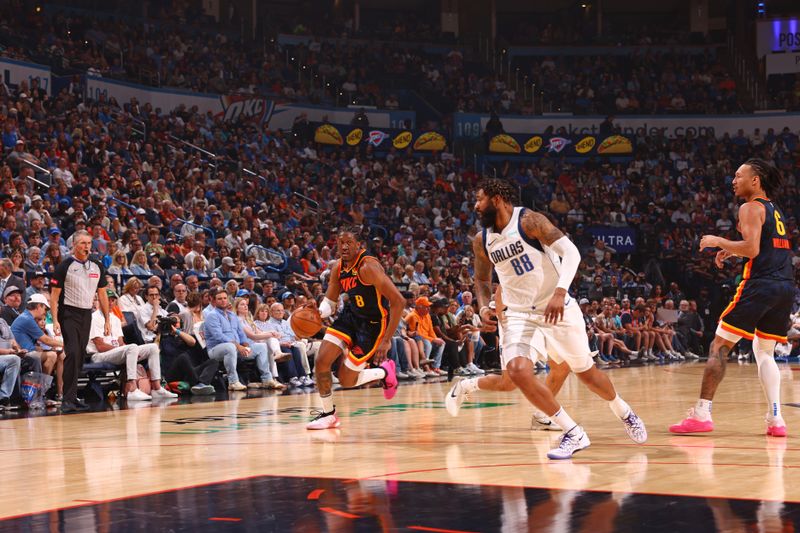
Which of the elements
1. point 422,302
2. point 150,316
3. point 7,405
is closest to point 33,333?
point 7,405

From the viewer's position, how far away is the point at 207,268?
16484 millimetres

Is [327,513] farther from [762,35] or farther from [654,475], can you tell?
[762,35]

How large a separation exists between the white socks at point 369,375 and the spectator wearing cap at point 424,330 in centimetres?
657

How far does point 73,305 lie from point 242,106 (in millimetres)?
18165

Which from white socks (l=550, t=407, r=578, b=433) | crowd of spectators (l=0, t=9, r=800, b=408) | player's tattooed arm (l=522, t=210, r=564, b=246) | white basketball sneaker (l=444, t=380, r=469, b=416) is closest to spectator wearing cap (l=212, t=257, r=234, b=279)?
crowd of spectators (l=0, t=9, r=800, b=408)

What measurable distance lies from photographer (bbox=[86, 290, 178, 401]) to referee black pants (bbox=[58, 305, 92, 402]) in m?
1.06

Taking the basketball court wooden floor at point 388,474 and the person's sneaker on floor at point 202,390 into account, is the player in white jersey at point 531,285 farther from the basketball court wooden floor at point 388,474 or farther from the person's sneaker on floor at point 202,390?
the person's sneaker on floor at point 202,390

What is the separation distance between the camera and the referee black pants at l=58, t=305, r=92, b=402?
407 inches

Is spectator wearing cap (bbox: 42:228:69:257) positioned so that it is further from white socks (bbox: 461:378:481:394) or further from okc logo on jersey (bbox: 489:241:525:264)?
okc logo on jersey (bbox: 489:241:525:264)

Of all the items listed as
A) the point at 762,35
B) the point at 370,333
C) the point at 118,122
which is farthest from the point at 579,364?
the point at 762,35

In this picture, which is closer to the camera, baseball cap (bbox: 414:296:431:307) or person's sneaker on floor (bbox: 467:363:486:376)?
baseball cap (bbox: 414:296:431:307)

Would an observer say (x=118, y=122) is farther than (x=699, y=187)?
No

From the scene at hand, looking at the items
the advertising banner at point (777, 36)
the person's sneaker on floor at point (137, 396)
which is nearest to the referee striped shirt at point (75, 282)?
the person's sneaker on floor at point (137, 396)

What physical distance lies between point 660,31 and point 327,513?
34.9 metres
